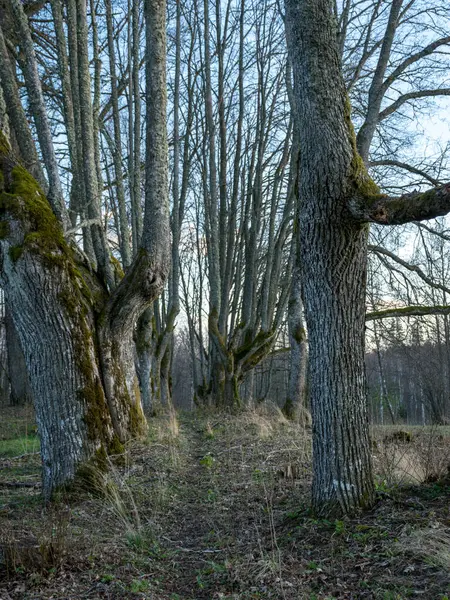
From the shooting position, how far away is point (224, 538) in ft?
13.4

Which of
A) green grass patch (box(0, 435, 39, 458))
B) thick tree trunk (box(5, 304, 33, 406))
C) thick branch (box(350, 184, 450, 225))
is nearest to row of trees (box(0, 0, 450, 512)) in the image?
thick branch (box(350, 184, 450, 225))

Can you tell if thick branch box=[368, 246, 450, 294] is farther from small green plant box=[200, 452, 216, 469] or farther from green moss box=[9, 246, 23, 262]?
green moss box=[9, 246, 23, 262]

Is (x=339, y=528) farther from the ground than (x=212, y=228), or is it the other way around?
(x=212, y=228)

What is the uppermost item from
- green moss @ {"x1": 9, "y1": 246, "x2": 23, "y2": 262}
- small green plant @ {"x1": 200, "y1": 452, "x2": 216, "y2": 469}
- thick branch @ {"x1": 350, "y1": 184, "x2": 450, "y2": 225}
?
green moss @ {"x1": 9, "y1": 246, "x2": 23, "y2": 262}

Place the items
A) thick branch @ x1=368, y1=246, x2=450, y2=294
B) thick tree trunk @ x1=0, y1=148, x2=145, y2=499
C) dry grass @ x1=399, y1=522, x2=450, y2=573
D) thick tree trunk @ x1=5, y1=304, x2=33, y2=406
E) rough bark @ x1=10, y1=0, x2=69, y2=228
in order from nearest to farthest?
dry grass @ x1=399, y1=522, x2=450, y2=573 → thick tree trunk @ x1=0, y1=148, x2=145, y2=499 → rough bark @ x1=10, y1=0, x2=69, y2=228 → thick branch @ x1=368, y1=246, x2=450, y2=294 → thick tree trunk @ x1=5, y1=304, x2=33, y2=406

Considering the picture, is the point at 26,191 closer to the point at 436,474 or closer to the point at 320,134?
the point at 320,134

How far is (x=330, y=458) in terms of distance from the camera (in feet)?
12.8

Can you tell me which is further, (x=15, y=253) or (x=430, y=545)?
(x=15, y=253)

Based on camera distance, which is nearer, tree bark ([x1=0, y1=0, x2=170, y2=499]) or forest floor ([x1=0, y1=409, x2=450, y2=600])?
forest floor ([x1=0, y1=409, x2=450, y2=600])

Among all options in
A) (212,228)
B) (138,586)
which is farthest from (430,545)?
(212,228)

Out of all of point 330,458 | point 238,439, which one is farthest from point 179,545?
point 238,439

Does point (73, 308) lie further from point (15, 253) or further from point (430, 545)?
point (430, 545)

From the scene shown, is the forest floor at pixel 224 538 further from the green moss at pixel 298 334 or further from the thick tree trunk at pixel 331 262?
the green moss at pixel 298 334

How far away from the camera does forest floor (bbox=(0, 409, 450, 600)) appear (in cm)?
301
